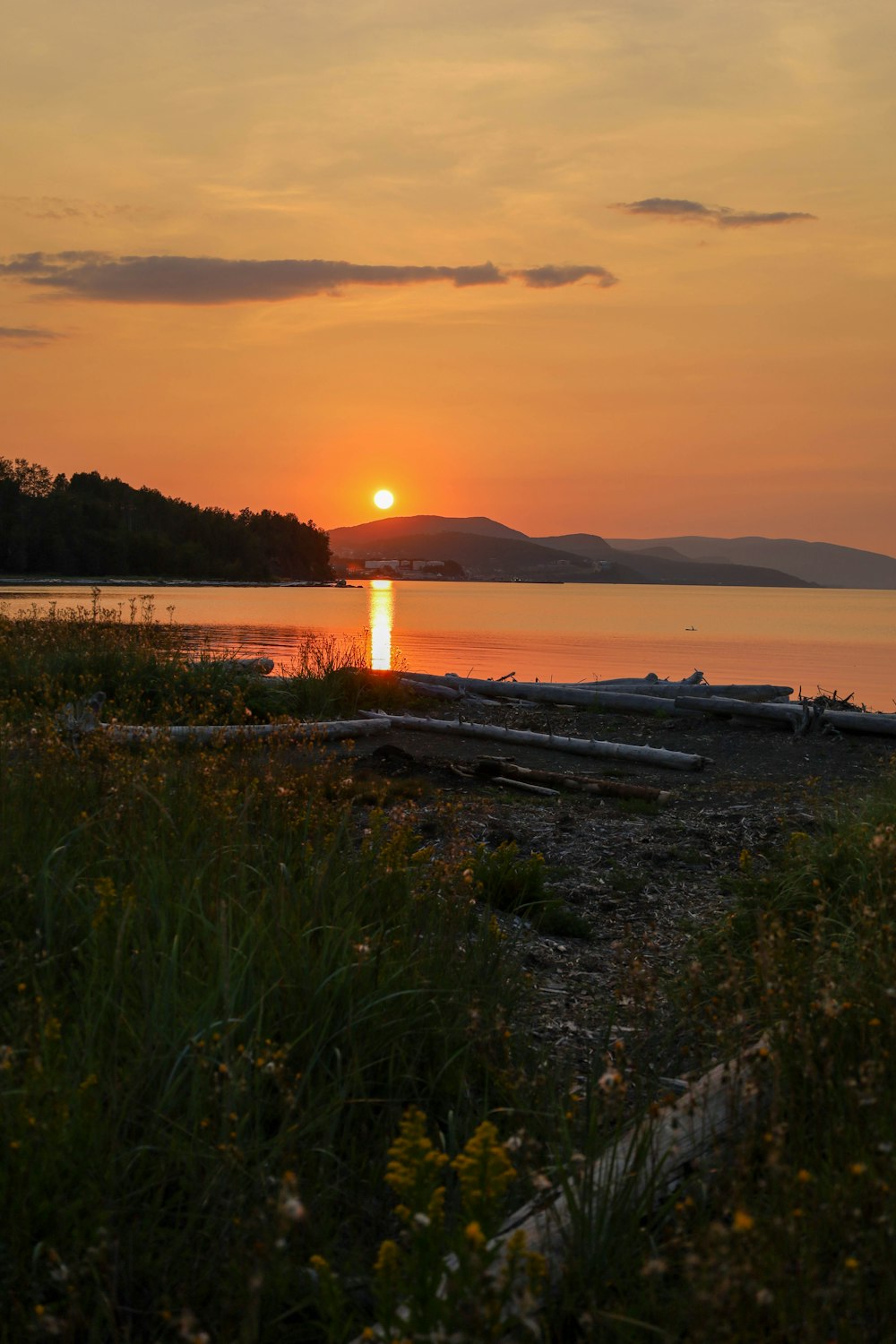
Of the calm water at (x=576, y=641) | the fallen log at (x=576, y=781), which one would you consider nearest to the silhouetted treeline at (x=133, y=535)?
the calm water at (x=576, y=641)

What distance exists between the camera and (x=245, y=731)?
888cm

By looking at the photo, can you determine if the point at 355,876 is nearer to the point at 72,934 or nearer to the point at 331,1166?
the point at 72,934

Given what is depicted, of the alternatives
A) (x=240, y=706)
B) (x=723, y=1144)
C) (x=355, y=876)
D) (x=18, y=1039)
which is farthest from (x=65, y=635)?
(x=723, y=1144)

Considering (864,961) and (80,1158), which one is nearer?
(80,1158)

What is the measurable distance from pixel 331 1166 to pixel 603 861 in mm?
5174

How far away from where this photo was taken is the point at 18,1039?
3.29m

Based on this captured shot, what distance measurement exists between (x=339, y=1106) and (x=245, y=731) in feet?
19.4

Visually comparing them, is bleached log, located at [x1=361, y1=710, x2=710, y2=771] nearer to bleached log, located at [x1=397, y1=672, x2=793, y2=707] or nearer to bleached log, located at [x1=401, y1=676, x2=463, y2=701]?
bleached log, located at [x1=401, y1=676, x2=463, y2=701]

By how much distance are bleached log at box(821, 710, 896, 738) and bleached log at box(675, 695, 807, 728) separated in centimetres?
43

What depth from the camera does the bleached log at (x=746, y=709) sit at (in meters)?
15.7

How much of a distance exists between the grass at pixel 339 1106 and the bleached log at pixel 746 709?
34.0ft

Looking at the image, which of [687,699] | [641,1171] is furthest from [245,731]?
[687,699]

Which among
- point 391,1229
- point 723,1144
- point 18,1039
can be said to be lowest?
point 391,1229

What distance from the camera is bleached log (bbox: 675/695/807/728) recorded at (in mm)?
15711
